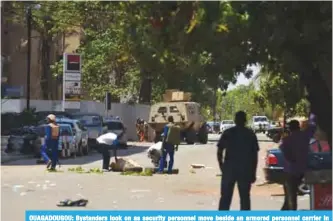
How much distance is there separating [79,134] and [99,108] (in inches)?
859

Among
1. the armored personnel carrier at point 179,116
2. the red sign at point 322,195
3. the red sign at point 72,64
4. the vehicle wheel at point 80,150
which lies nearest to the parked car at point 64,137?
the vehicle wheel at point 80,150

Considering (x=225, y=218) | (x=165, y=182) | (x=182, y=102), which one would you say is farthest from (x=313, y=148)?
(x=182, y=102)

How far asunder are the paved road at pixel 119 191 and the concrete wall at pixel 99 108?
25.2 meters

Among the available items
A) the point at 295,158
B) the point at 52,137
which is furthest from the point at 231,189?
the point at 52,137

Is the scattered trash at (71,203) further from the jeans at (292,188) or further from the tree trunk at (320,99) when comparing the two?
the tree trunk at (320,99)

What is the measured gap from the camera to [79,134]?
2864 cm

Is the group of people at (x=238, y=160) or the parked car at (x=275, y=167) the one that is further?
the parked car at (x=275, y=167)

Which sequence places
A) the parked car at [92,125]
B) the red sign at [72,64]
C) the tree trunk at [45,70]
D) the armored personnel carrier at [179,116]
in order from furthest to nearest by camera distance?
1. the tree trunk at [45,70]
2. the armored personnel carrier at [179,116]
3. the red sign at [72,64]
4. the parked car at [92,125]

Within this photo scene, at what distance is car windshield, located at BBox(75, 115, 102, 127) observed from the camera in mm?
33562

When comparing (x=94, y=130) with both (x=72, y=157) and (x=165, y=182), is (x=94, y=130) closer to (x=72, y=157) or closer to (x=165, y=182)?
(x=72, y=157)

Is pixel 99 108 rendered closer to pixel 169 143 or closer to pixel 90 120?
pixel 90 120

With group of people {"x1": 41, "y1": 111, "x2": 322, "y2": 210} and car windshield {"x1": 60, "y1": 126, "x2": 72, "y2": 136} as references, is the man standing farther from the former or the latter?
car windshield {"x1": 60, "y1": 126, "x2": 72, "y2": 136}

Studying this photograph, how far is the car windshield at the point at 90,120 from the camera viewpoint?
33.6 meters

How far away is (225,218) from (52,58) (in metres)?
60.2
